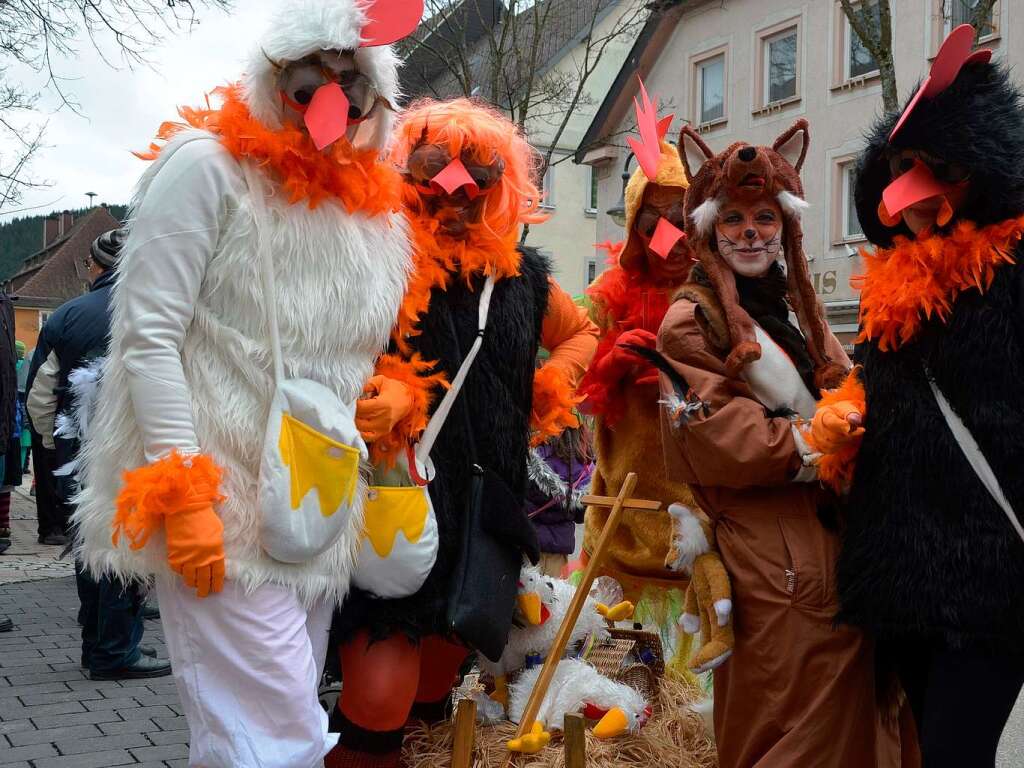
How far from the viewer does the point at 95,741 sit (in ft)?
13.8

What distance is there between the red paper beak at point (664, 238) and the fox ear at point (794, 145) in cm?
68

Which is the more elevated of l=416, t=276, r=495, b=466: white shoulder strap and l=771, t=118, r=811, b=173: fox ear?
l=771, t=118, r=811, b=173: fox ear

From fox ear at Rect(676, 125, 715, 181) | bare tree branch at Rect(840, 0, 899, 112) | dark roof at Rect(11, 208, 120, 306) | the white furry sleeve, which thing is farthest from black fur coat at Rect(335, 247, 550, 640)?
dark roof at Rect(11, 208, 120, 306)

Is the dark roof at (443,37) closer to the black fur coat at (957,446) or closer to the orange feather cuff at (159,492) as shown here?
the black fur coat at (957,446)

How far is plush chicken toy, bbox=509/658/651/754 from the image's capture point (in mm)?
3775

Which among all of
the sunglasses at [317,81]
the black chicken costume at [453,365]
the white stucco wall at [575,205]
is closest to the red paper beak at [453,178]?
the black chicken costume at [453,365]

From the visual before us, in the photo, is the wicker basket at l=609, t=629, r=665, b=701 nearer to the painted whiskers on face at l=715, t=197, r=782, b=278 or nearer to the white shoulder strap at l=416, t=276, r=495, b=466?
the white shoulder strap at l=416, t=276, r=495, b=466

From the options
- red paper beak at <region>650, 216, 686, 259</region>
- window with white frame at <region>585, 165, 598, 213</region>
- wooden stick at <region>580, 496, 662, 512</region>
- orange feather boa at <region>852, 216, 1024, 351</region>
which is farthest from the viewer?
window with white frame at <region>585, 165, 598, 213</region>

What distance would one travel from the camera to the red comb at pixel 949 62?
8.87 ft

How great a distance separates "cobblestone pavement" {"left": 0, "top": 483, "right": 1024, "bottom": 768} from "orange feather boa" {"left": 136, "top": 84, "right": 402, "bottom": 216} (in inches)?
74.6

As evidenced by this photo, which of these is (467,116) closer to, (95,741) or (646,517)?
(646,517)

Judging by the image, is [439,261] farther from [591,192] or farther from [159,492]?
[591,192]

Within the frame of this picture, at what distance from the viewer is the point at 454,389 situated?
3.14 meters

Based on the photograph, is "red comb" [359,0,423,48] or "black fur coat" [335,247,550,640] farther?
"black fur coat" [335,247,550,640]
